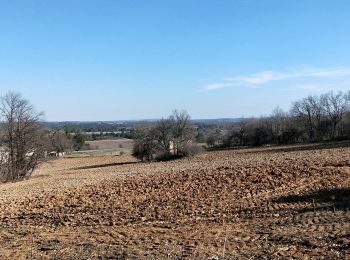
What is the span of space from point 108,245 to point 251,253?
4094 millimetres

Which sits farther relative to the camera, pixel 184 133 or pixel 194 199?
pixel 184 133

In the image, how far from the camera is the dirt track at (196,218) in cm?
1123

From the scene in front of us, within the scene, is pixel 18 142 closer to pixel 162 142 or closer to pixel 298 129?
pixel 162 142

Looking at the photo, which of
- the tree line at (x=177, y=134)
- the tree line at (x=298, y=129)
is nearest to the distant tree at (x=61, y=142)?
the tree line at (x=177, y=134)

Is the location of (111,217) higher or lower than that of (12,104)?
lower

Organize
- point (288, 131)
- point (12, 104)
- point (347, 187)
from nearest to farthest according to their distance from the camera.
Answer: point (347, 187), point (12, 104), point (288, 131)

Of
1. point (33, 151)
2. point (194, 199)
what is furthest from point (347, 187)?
point (33, 151)

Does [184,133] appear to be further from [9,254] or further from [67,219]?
[9,254]

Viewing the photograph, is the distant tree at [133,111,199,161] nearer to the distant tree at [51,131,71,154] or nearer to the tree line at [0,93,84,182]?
the tree line at [0,93,84,182]

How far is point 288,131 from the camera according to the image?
289 feet

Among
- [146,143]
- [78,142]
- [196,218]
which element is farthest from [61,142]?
[196,218]

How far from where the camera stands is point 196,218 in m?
16.1

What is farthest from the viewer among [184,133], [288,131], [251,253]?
[288,131]

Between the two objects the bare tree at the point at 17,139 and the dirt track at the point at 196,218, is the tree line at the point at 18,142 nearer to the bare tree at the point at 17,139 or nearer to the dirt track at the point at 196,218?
the bare tree at the point at 17,139
